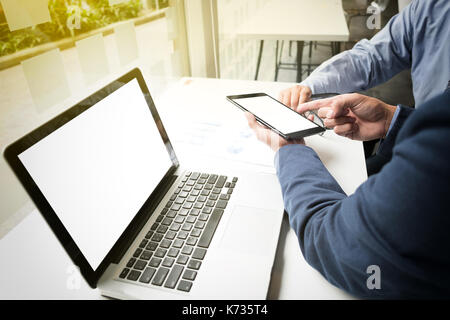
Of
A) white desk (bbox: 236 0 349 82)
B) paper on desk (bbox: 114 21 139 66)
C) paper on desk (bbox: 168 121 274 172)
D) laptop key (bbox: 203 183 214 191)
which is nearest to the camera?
laptop key (bbox: 203 183 214 191)

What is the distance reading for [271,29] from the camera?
1717mm

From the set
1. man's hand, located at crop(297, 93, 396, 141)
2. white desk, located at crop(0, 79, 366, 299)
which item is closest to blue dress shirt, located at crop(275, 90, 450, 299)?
white desk, located at crop(0, 79, 366, 299)

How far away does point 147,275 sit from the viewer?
1.54 ft

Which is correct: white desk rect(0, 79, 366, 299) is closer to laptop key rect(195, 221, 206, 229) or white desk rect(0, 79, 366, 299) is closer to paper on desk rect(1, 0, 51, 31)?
laptop key rect(195, 221, 206, 229)

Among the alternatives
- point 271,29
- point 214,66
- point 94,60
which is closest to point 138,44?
point 94,60

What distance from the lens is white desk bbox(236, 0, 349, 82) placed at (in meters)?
1.63

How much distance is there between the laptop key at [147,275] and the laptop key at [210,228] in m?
0.09

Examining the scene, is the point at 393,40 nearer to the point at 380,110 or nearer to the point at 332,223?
the point at 380,110

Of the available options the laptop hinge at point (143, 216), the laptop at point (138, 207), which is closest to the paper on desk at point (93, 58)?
the laptop at point (138, 207)

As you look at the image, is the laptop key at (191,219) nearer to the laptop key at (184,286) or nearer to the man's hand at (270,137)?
the laptop key at (184,286)

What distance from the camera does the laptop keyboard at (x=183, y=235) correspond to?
1.54 feet

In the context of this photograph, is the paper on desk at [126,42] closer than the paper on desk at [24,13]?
No

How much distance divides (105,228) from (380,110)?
0.85 meters

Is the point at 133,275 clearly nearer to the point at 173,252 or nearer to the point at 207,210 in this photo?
the point at 173,252
